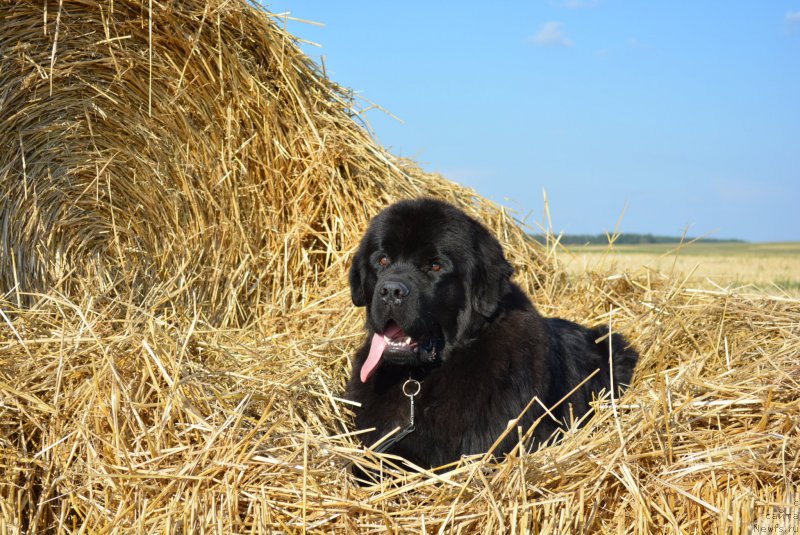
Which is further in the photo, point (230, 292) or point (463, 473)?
point (230, 292)

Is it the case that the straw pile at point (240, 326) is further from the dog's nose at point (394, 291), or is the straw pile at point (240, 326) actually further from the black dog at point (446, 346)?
the dog's nose at point (394, 291)

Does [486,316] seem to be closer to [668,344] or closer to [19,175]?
[668,344]

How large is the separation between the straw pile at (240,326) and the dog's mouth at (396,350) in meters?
0.26

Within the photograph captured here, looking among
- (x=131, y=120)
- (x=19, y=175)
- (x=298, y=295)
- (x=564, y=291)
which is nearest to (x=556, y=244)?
(x=564, y=291)

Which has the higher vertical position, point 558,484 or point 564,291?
point 564,291

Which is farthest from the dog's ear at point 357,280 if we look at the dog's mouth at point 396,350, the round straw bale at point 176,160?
the round straw bale at point 176,160

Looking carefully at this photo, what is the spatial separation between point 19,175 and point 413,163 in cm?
274

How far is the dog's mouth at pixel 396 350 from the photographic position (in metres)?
3.47

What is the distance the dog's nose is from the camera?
3.32m

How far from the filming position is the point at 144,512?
279cm

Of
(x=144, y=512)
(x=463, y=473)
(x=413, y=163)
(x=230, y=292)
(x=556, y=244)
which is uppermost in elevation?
(x=413, y=163)

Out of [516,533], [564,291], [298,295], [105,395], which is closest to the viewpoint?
[516,533]

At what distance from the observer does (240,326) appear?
5.34 meters

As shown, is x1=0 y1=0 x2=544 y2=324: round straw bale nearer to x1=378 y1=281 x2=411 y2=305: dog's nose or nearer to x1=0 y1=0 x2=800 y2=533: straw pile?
x1=0 y1=0 x2=800 y2=533: straw pile
